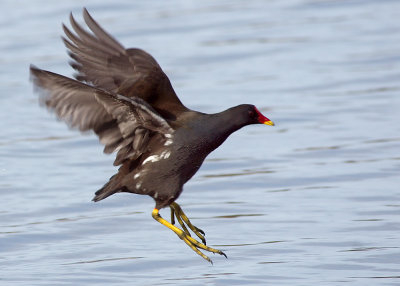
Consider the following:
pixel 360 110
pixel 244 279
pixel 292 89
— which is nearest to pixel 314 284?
pixel 244 279

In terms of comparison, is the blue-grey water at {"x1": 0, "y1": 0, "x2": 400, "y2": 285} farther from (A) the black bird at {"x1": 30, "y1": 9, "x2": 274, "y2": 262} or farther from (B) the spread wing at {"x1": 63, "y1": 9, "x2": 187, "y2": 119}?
(B) the spread wing at {"x1": 63, "y1": 9, "x2": 187, "y2": 119}

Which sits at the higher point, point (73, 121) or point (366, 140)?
point (73, 121)

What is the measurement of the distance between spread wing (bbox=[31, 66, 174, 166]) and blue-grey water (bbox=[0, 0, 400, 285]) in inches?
38.8

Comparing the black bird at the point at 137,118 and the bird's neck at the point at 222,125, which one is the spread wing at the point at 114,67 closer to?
the black bird at the point at 137,118

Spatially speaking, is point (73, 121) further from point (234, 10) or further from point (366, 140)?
point (234, 10)

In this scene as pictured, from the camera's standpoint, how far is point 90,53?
8.00m

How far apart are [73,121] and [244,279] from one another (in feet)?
5.33

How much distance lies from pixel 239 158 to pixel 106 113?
12.6ft

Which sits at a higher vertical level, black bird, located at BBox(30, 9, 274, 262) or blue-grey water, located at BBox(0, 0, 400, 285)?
black bird, located at BBox(30, 9, 274, 262)

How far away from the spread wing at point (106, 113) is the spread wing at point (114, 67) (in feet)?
1.25

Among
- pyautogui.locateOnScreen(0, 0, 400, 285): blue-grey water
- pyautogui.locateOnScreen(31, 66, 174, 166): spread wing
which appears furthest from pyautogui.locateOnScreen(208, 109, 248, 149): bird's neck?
pyautogui.locateOnScreen(0, 0, 400, 285): blue-grey water

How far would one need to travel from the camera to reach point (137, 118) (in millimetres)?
7078

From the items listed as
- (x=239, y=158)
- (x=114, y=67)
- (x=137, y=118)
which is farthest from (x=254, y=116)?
(x=239, y=158)

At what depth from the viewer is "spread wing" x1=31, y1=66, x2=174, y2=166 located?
21.9ft
